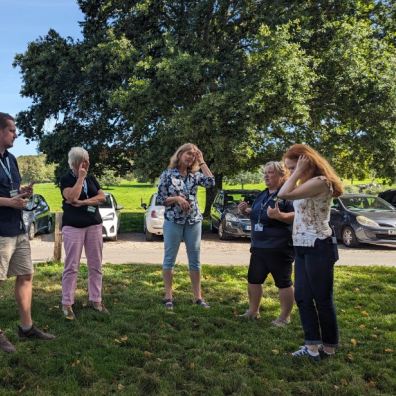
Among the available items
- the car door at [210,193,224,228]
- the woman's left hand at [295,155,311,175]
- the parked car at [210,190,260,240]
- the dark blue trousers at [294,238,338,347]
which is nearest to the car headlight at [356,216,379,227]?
the parked car at [210,190,260,240]

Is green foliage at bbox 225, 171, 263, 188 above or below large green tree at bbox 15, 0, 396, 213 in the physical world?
below

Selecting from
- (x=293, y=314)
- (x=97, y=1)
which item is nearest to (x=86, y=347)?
(x=293, y=314)

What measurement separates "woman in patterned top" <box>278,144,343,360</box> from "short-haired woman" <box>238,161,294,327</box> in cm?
83

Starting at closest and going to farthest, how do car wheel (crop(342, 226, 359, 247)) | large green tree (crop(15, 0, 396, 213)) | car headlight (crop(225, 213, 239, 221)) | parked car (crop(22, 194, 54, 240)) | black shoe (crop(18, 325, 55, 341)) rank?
black shoe (crop(18, 325, 55, 341)), car wheel (crop(342, 226, 359, 247)), parked car (crop(22, 194, 54, 240)), car headlight (crop(225, 213, 239, 221)), large green tree (crop(15, 0, 396, 213))

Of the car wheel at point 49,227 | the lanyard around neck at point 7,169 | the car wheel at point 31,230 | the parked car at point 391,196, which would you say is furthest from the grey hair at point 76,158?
the parked car at point 391,196

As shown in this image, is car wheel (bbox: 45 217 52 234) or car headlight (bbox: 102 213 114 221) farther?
car wheel (bbox: 45 217 52 234)

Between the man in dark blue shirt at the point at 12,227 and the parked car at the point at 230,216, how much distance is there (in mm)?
8811

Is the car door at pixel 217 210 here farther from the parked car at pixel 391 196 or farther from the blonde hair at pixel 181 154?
the blonde hair at pixel 181 154

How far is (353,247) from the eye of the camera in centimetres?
1302

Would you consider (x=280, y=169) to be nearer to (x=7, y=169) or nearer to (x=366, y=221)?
(x=7, y=169)

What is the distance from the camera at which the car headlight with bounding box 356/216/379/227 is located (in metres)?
12.8

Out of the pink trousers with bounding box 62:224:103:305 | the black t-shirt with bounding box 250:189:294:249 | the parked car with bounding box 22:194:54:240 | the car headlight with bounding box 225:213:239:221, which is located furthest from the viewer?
the car headlight with bounding box 225:213:239:221

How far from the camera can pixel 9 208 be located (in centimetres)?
420

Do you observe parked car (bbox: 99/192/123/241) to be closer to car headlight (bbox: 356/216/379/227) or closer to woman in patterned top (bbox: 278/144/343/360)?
car headlight (bbox: 356/216/379/227)
